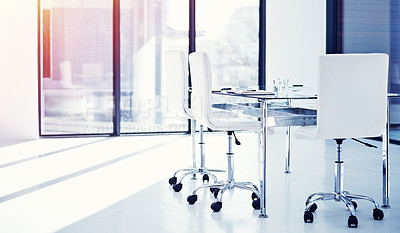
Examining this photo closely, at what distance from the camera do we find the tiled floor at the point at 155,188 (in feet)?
13.5

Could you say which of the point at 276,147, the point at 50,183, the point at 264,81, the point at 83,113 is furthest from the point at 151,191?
the point at 264,81

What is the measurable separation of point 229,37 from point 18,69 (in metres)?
3.32

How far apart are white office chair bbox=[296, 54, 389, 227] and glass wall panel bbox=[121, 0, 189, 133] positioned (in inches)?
206

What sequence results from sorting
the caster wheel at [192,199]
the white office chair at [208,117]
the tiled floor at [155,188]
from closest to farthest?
the tiled floor at [155,188], the white office chair at [208,117], the caster wheel at [192,199]

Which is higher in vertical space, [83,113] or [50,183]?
[83,113]

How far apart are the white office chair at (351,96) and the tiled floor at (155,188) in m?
0.66

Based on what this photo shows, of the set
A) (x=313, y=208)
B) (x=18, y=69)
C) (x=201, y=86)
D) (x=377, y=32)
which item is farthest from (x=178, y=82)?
(x=377, y=32)

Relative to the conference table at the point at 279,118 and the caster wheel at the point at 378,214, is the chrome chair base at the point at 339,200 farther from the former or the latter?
the conference table at the point at 279,118

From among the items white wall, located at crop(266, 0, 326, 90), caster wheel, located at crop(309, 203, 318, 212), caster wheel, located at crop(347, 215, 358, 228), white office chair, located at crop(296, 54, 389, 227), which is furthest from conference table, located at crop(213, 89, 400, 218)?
white wall, located at crop(266, 0, 326, 90)

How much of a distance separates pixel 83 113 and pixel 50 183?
356 cm

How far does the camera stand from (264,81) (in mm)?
9672

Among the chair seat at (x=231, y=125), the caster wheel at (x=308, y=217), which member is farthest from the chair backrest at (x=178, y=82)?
the caster wheel at (x=308, y=217)

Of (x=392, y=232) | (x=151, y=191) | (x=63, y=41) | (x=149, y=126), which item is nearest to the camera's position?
(x=392, y=232)

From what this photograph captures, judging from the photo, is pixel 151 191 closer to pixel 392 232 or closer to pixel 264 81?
pixel 392 232
